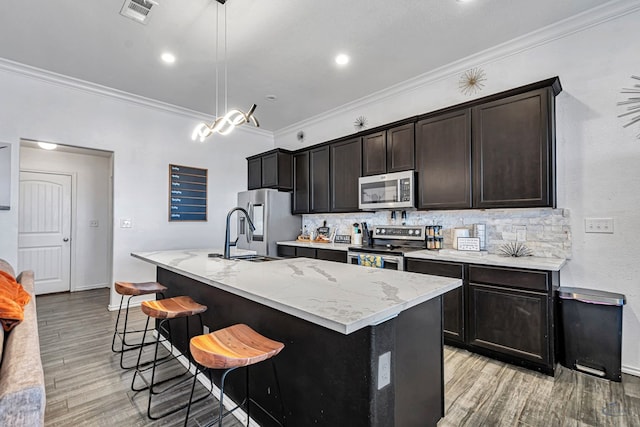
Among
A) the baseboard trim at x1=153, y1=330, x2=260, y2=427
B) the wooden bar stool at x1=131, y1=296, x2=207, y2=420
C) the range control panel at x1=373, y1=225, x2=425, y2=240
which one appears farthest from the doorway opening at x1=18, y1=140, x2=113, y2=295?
the range control panel at x1=373, y1=225, x2=425, y2=240

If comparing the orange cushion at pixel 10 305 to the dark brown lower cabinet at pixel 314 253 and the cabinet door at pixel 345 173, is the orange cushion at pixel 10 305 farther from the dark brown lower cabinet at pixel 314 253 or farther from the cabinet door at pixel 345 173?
the cabinet door at pixel 345 173

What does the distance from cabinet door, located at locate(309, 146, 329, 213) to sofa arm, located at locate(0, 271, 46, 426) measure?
11.6 feet

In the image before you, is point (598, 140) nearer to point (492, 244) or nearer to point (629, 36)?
point (629, 36)

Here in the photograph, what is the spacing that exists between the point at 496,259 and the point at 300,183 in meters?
3.08

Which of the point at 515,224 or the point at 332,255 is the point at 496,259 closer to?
the point at 515,224

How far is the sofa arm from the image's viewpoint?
2.83ft

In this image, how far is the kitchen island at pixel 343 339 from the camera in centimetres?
117

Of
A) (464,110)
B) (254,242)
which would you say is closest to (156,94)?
(254,242)

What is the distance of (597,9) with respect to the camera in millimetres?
2475

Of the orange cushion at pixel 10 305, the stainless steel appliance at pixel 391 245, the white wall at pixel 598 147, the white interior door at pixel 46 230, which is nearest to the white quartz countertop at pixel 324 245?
the stainless steel appliance at pixel 391 245

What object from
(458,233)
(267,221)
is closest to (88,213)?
(267,221)

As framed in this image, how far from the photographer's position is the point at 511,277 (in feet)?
7.90

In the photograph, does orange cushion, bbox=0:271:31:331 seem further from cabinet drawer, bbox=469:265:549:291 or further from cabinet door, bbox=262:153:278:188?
cabinet door, bbox=262:153:278:188

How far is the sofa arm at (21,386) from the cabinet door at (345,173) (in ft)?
11.1
